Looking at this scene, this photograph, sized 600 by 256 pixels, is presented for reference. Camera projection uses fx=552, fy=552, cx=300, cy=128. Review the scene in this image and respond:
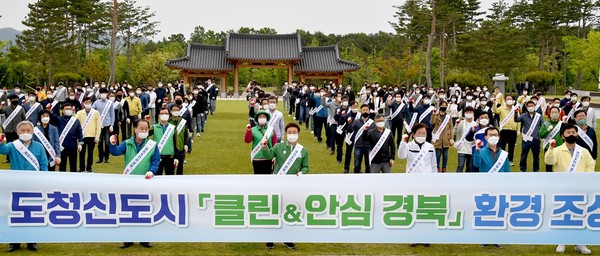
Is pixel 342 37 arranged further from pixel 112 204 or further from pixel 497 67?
pixel 112 204

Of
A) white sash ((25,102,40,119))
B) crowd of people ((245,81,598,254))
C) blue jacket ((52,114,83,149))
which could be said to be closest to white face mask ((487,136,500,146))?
crowd of people ((245,81,598,254))

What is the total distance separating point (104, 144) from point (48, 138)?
17.0ft

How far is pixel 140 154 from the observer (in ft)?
23.2

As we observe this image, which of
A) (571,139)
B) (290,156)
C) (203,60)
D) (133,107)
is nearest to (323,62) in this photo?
(203,60)

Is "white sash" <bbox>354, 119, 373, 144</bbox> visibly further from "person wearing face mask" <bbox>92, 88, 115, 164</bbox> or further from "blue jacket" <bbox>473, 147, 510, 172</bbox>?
"person wearing face mask" <bbox>92, 88, 115, 164</bbox>

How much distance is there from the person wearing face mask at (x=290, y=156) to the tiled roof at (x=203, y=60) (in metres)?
40.8

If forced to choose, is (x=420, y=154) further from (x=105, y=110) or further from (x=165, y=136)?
(x=105, y=110)

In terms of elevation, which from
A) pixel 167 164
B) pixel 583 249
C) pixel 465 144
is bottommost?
pixel 583 249

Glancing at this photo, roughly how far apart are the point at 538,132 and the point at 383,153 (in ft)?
15.5

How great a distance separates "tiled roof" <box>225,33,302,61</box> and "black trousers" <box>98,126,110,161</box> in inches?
1333

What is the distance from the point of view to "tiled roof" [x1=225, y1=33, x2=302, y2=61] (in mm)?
48031

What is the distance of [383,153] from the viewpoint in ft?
29.1

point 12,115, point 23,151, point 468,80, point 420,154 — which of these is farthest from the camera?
point 468,80

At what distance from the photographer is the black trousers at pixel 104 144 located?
1354 cm
